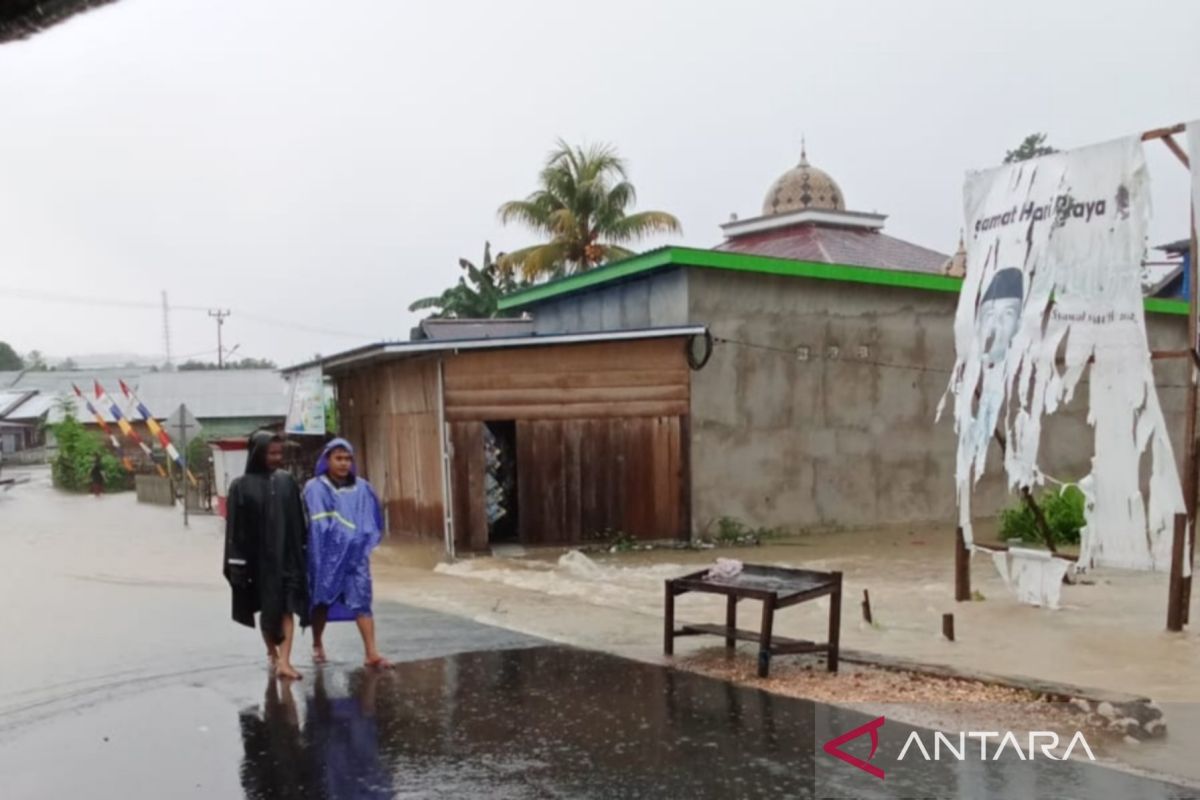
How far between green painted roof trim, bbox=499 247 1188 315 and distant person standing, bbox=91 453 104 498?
24927 millimetres

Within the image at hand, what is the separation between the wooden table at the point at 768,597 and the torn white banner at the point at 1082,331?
3.10 meters

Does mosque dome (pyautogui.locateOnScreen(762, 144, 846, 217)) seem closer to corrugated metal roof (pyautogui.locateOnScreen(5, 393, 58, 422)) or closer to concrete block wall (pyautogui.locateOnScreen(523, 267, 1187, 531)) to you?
concrete block wall (pyautogui.locateOnScreen(523, 267, 1187, 531))

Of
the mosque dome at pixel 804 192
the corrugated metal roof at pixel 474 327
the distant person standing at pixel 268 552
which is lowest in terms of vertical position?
the distant person standing at pixel 268 552

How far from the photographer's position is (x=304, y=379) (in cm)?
2216

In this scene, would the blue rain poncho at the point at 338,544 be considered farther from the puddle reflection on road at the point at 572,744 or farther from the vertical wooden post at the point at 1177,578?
the vertical wooden post at the point at 1177,578

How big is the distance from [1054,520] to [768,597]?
992cm

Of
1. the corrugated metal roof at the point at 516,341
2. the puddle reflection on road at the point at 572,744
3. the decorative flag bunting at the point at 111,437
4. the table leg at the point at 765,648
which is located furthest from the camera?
the decorative flag bunting at the point at 111,437

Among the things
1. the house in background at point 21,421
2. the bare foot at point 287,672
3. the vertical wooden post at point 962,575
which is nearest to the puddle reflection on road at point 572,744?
the bare foot at point 287,672

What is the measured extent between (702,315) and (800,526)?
408 centimetres

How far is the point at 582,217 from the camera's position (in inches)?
1228

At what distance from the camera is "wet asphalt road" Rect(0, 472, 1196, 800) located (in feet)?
18.4

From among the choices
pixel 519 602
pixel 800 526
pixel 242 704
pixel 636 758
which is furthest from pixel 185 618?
pixel 800 526

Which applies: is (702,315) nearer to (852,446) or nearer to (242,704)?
(852,446)

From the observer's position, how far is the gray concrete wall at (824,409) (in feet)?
59.0
